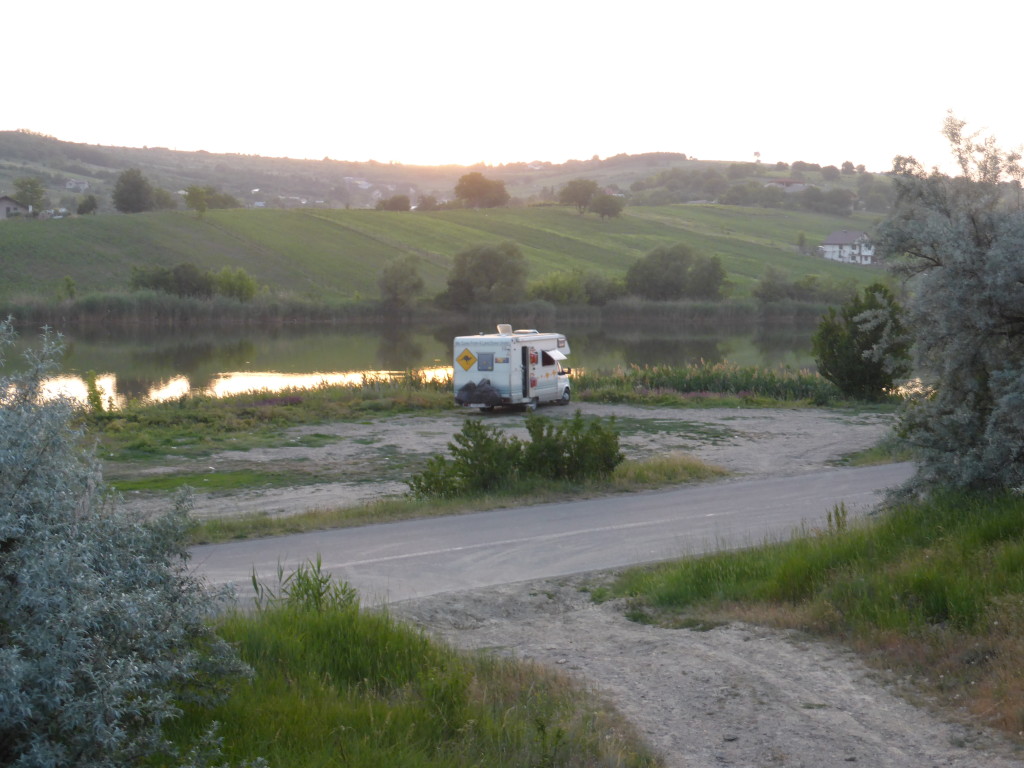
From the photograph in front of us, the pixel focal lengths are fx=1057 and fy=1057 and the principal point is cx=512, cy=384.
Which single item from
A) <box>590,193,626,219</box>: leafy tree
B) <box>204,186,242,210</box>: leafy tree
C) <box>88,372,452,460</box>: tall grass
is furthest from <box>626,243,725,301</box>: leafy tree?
<box>204,186,242,210</box>: leafy tree

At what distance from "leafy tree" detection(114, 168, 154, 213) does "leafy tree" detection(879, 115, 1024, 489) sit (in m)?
110

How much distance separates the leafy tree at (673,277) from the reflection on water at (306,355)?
38.1ft

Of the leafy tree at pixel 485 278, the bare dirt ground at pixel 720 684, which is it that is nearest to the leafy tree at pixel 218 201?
the leafy tree at pixel 485 278

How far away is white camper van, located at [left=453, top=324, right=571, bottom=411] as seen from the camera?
2884 centimetres

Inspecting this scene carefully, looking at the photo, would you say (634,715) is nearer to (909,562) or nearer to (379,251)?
(909,562)

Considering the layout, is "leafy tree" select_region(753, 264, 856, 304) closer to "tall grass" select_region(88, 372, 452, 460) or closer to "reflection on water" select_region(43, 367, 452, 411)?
"reflection on water" select_region(43, 367, 452, 411)

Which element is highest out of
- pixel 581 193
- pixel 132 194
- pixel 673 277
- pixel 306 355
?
pixel 581 193

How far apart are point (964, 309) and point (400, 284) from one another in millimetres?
73967

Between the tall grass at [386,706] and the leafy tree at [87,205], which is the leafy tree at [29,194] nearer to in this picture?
the leafy tree at [87,205]

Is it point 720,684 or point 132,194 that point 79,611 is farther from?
point 132,194

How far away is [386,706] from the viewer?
5.36m

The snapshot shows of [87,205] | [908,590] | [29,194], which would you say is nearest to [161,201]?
[87,205]

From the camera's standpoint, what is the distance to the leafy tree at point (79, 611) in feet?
12.2

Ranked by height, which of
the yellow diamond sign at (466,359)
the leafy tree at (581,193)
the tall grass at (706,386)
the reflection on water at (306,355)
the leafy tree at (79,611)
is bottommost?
the reflection on water at (306,355)
